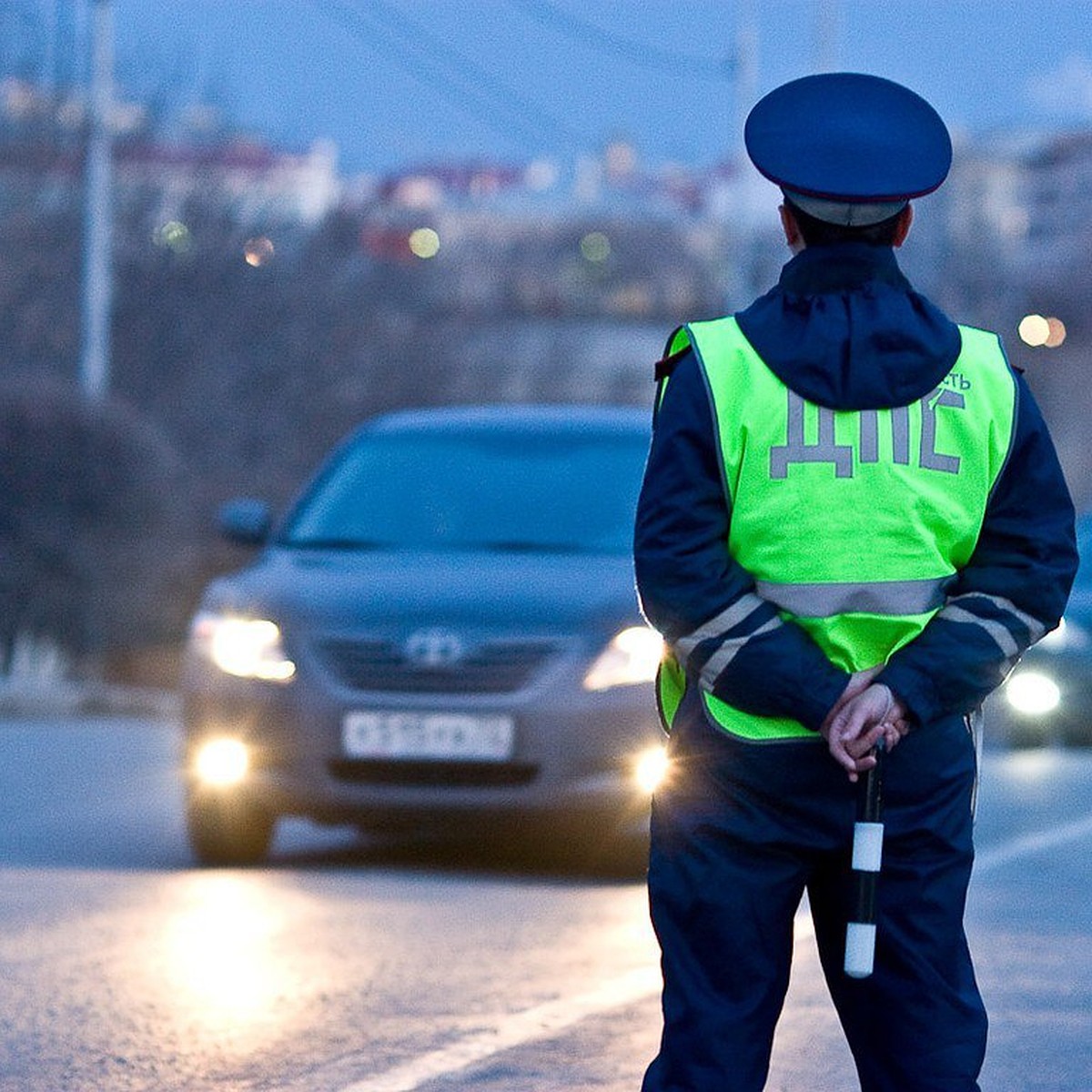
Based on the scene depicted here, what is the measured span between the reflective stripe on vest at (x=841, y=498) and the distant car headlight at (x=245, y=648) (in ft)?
19.6

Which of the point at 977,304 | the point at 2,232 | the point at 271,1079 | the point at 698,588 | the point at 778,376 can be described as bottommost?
the point at 271,1079

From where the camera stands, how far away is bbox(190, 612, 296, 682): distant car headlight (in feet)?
32.2

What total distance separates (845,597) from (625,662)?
5.73 meters

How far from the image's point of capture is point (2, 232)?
34500mm

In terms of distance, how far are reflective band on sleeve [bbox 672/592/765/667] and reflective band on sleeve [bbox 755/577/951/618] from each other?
0.03 meters

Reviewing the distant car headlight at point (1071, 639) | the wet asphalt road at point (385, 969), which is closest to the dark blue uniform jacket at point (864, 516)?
the wet asphalt road at point (385, 969)

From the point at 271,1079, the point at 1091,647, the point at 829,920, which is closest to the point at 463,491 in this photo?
the point at 271,1079

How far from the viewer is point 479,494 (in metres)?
10.8

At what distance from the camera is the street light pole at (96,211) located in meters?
29.6

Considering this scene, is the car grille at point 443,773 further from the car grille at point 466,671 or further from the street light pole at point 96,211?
the street light pole at point 96,211

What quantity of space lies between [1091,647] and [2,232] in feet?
64.7

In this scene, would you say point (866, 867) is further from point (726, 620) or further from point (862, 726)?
point (726, 620)

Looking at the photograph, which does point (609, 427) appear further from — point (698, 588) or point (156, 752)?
point (698, 588)

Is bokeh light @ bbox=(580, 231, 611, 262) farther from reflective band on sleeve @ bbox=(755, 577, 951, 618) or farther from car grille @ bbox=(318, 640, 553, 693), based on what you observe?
reflective band on sleeve @ bbox=(755, 577, 951, 618)
